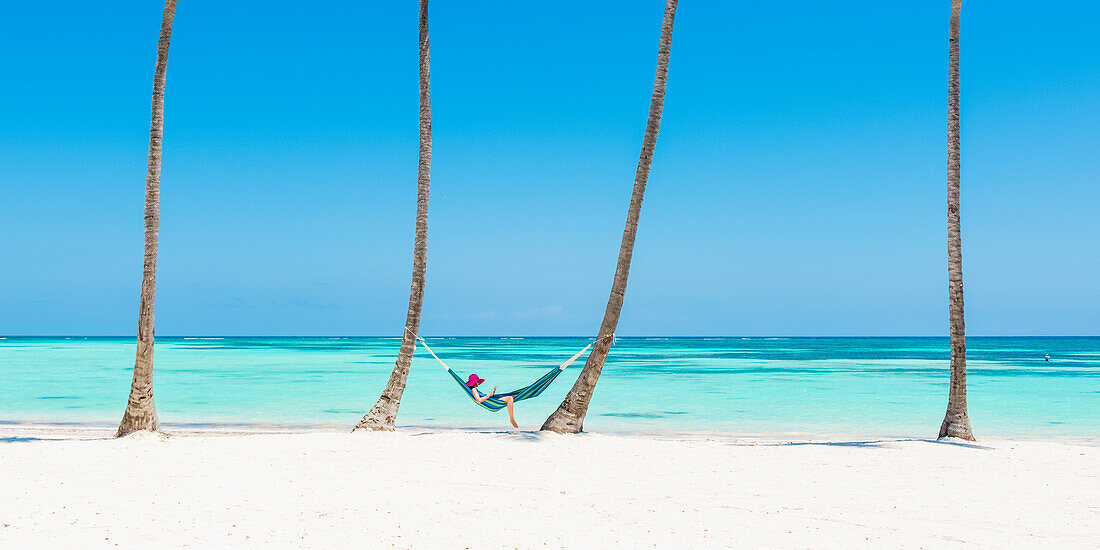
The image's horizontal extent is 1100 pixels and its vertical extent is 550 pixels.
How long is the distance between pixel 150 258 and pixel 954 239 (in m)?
9.06

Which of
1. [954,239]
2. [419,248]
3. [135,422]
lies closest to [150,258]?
[135,422]

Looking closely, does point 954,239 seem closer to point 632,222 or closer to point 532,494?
point 632,222

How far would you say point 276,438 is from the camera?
26.8 feet

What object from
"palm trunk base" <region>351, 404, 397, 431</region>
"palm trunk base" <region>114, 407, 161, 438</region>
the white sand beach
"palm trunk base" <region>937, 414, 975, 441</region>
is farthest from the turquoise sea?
the white sand beach

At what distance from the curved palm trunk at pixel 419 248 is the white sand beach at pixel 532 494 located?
22.8 inches

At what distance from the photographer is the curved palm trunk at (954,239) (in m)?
8.65

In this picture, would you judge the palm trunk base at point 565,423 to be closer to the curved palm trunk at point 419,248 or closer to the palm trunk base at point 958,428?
the curved palm trunk at point 419,248

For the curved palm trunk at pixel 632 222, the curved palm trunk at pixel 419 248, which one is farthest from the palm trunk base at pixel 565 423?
the curved palm trunk at pixel 419 248

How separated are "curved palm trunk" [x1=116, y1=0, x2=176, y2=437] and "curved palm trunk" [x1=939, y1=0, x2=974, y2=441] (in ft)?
29.3

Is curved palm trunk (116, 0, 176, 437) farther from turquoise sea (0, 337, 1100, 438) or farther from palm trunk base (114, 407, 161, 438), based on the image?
turquoise sea (0, 337, 1100, 438)

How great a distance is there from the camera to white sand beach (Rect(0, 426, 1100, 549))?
14.1 ft

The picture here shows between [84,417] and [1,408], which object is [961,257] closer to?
[84,417]

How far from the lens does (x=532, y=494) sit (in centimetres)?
Result: 546

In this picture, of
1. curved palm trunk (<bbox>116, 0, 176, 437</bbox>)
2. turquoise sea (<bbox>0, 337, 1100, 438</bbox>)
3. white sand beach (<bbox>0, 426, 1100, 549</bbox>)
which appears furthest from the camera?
turquoise sea (<bbox>0, 337, 1100, 438</bbox>)
